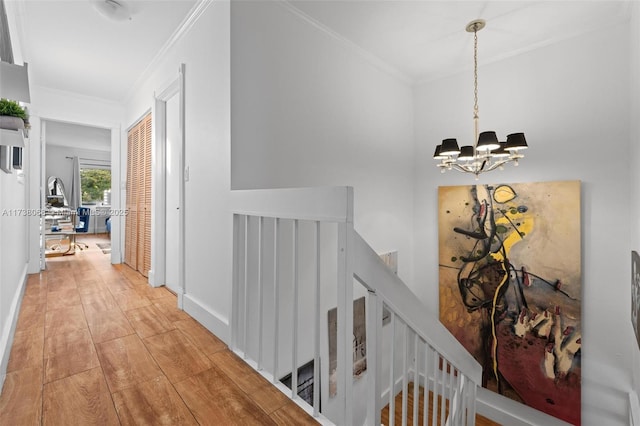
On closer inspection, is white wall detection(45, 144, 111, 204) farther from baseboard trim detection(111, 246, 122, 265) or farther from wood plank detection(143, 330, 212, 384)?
wood plank detection(143, 330, 212, 384)

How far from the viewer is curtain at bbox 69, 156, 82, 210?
7.71 m

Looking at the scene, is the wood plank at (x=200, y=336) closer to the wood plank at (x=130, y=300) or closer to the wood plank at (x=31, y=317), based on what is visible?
the wood plank at (x=130, y=300)

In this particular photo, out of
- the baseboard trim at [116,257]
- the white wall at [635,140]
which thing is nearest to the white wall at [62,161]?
the baseboard trim at [116,257]

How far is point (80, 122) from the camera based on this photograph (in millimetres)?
3994

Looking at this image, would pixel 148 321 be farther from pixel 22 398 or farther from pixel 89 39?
pixel 89 39

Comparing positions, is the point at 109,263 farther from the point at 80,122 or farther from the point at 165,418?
the point at 165,418

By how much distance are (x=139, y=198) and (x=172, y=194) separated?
3.35 feet

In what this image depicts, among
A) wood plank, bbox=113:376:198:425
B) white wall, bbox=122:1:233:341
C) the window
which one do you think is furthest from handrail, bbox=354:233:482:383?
the window

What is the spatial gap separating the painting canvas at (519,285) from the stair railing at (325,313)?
3.42ft

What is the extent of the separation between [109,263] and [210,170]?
3171mm

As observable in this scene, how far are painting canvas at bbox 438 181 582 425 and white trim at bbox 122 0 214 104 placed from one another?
2.92 meters

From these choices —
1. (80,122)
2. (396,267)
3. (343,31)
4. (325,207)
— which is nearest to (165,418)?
(325,207)

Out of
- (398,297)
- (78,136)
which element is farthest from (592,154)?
(78,136)

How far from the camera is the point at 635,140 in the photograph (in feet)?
6.99
